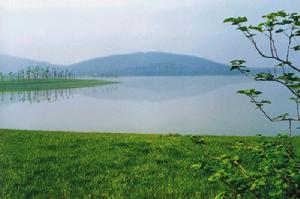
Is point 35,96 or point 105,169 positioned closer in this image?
point 105,169

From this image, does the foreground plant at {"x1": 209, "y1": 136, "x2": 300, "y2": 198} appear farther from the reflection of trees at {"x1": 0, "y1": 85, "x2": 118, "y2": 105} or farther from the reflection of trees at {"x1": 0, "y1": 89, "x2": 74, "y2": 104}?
the reflection of trees at {"x1": 0, "y1": 89, "x2": 74, "y2": 104}

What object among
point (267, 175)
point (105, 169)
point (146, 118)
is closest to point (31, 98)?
point (146, 118)

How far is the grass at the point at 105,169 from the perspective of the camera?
27.1 feet

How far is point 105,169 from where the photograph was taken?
10.1m

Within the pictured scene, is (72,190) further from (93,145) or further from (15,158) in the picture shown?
(93,145)

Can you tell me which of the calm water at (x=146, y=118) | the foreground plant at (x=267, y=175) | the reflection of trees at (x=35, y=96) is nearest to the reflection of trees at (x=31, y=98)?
the reflection of trees at (x=35, y=96)

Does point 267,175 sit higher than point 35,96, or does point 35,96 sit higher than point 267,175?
point 35,96

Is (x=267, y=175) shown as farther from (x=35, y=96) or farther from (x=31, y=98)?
(x=35, y=96)

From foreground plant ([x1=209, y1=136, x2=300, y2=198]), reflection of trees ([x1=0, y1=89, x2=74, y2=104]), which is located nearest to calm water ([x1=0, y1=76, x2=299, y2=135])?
reflection of trees ([x1=0, y1=89, x2=74, y2=104])

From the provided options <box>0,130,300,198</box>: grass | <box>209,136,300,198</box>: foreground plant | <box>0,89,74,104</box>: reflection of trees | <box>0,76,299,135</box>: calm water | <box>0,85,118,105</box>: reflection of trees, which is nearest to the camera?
<box>209,136,300,198</box>: foreground plant

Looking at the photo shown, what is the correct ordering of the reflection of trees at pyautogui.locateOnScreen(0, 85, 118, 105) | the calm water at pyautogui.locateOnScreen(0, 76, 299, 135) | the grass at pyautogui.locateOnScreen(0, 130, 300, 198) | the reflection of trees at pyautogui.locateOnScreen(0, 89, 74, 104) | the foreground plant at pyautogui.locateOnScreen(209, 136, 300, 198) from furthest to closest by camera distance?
the reflection of trees at pyautogui.locateOnScreen(0, 85, 118, 105), the reflection of trees at pyautogui.locateOnScreen(0, 89, 74, 104), the calm water at pyautogui.locateOnScreen(0, 76, 299, 135), the grass at pyautogui.locateOnScreen(0, 130, 300, 198), the foreground plant at pyautogui.locateOnScreen(209, 136, 300, 198)

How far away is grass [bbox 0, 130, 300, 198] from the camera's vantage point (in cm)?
825

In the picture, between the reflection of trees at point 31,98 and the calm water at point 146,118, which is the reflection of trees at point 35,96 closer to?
the reflection of trees at point 31,98

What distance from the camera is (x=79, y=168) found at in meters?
10.2
